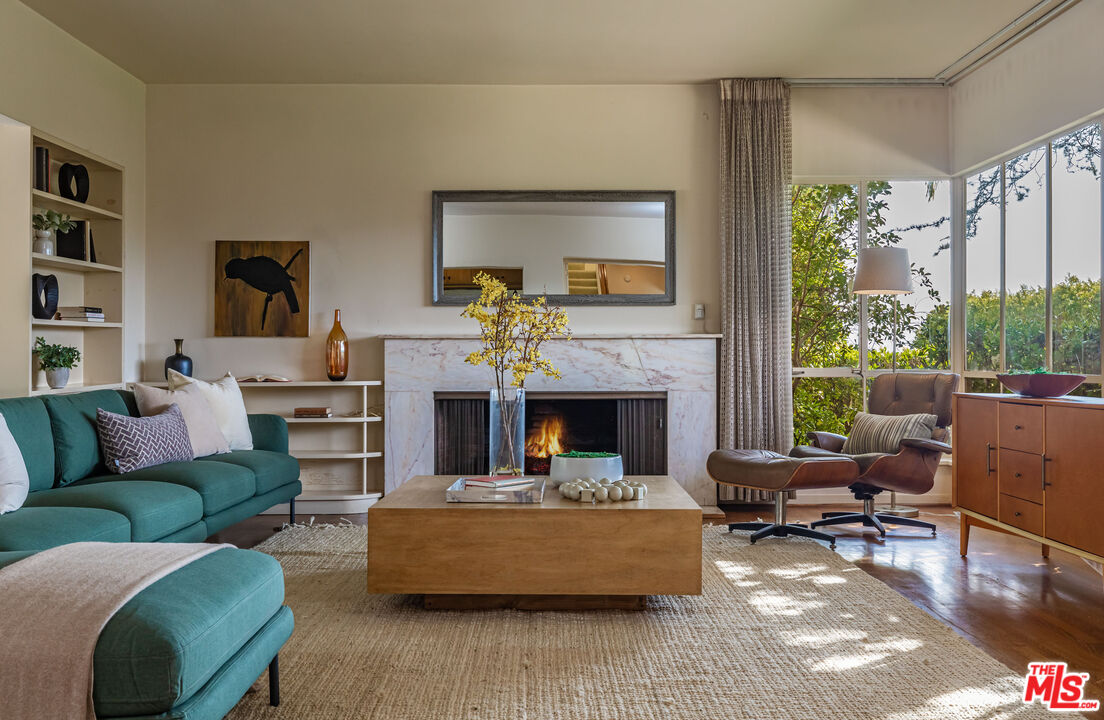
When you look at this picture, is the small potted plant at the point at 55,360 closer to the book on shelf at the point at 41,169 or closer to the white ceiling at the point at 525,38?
the book on shelf at the point at 41,169

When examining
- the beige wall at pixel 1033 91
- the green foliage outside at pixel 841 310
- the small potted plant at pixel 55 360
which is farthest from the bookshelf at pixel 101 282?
the beige wall at pixel 1033 91

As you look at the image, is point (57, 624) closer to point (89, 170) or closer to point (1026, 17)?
point (89, 170)

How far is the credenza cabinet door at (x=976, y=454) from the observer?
3.75 metres

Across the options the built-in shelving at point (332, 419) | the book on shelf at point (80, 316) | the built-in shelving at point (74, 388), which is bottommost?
the built-in shelving at point (332, 419)

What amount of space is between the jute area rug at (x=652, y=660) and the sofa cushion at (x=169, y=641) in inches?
17.8

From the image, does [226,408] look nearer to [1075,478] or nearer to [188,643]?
[188,643]

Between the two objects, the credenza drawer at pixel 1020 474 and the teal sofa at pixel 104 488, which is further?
the credenza drawer at pixel 1020 474

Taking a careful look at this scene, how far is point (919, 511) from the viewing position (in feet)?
17.0

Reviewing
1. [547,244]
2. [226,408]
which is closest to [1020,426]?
[547,244]

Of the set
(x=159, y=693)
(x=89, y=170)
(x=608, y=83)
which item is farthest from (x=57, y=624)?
(x=608, y=83)

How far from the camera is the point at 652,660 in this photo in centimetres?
253

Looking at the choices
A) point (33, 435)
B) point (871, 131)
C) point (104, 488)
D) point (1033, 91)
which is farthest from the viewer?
point (871, 131)

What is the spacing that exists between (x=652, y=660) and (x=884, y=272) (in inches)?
→ 128

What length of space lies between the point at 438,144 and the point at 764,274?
2.38 metres
